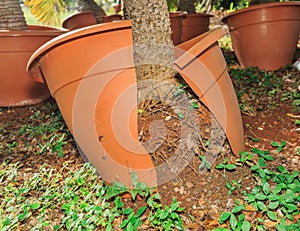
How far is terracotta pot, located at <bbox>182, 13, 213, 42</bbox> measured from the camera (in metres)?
4.14

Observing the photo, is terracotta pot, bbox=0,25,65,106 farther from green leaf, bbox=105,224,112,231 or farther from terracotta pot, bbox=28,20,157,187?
green leaf, bbox=105,224,112,231

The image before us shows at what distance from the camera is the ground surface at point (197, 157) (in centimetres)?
156

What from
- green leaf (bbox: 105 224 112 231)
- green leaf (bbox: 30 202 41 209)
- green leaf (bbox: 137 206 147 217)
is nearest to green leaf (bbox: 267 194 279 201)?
green leaf (bbox: 137 206 147 217)

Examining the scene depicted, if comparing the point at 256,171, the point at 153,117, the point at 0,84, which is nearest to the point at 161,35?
the point at 153,117

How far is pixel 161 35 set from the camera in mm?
1752

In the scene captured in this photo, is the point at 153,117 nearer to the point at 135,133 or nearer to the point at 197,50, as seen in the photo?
the point at 135,133

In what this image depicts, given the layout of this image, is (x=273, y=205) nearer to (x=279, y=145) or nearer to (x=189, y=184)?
(x=189, y=184)

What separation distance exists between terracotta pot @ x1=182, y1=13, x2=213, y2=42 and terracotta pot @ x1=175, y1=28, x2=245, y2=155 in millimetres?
2572

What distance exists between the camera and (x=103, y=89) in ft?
4.79

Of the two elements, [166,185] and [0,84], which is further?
[0,84]

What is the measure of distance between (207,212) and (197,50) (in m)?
0.73

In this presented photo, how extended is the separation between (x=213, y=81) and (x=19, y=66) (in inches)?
74.7

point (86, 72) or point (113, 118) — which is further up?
point (86, 72)

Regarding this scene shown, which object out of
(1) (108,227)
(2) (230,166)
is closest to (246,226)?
(2) (230,166)
